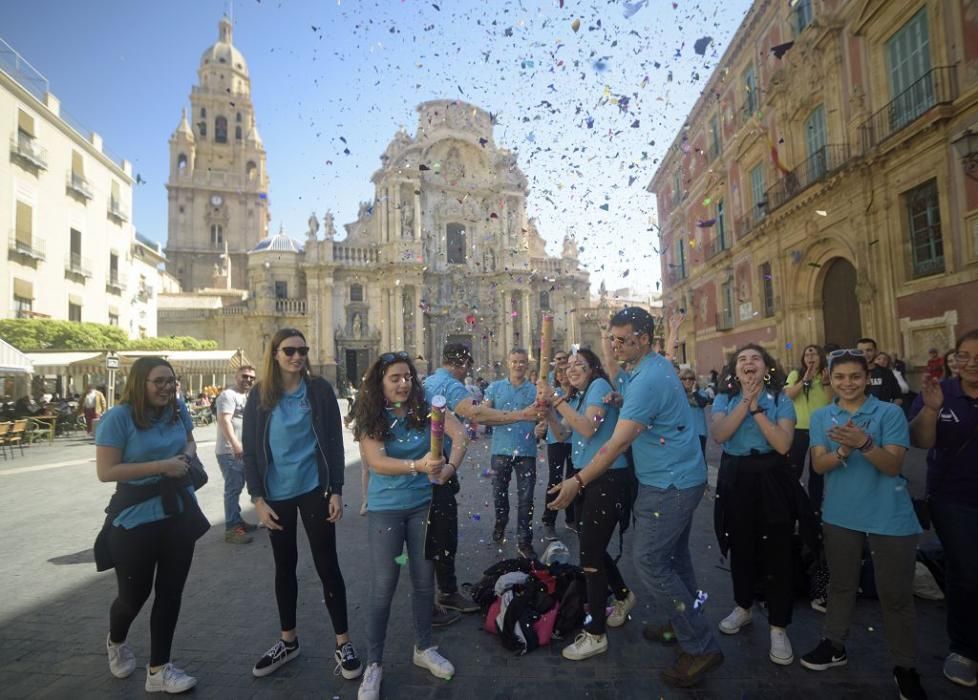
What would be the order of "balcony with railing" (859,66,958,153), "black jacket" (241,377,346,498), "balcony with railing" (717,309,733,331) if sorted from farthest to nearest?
"balcony with railing" (717,309,733,331), "balcony with railing" (859,66,958,153), "black jacket" (241,377,346,498)

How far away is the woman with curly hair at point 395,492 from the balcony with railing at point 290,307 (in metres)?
33.2

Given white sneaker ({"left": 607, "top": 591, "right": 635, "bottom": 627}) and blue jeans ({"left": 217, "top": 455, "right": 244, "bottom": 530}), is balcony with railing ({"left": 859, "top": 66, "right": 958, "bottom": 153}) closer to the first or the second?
white sneaker ({"left": 607, "top": 591, "right": 635, "bottom": 627})

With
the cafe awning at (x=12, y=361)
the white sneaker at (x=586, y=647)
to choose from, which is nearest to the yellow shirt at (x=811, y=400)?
the white sneaker at (x=586, y=647)

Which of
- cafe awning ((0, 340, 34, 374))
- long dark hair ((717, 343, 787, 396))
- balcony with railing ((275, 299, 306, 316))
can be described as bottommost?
long dark hair ((717, 343, 787, 396))

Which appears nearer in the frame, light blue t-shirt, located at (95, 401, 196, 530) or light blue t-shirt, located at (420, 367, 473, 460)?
light blue t-shirt, located at (95, 401, 196, 530)

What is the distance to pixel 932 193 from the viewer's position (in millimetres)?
10898

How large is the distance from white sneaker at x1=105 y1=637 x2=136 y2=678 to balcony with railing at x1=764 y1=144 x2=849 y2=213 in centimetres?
1588

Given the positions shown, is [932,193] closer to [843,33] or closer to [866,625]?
[843,33]

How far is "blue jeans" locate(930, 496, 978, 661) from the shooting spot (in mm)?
2793

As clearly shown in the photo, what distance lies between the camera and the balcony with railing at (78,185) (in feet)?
73.6

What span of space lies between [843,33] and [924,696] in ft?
53.0

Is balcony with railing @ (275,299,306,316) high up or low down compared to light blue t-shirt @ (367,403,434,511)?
up

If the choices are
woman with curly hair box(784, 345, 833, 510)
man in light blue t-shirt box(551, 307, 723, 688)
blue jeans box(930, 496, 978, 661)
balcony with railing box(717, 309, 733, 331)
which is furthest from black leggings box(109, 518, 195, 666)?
balcony with railing box(717, 309, 733, 331)

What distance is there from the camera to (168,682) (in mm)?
2887
